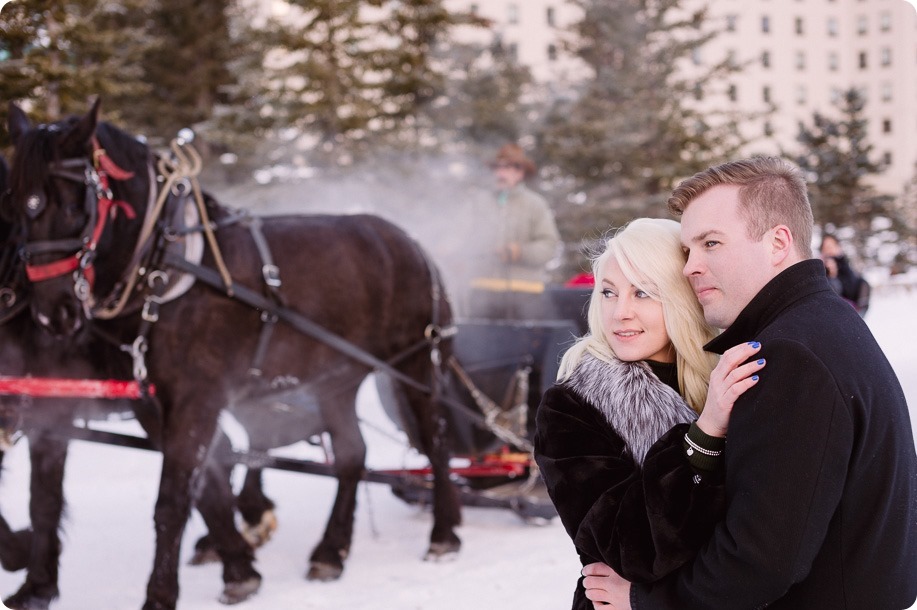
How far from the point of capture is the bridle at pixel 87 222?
326 centimetres

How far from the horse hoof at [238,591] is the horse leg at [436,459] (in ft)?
3.39

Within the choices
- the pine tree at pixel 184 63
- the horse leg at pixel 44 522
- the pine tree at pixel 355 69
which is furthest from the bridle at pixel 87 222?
the pine tree at pixel 184 63

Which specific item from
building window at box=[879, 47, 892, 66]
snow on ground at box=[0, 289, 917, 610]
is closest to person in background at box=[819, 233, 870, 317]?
snow on ground at box=[0, 289, 917, 610]

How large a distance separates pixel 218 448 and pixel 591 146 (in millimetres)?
9711

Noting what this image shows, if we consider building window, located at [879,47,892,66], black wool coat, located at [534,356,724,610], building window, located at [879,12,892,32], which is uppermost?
building window, located at [879,12,892,32]

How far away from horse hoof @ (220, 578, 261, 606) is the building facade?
3.45 metres

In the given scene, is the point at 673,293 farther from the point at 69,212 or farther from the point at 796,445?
the point at 69,212

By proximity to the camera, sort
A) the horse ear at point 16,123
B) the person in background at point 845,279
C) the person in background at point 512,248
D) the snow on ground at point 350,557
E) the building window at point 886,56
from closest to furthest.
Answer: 1. the building window at point 886,56
2. the horse ear at point 16,123
3. the snow on ground at point 350,557
4. the person in background at point 845,279
5. the person in background at point 512,248

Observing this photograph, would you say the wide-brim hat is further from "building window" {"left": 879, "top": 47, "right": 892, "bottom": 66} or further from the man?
the man

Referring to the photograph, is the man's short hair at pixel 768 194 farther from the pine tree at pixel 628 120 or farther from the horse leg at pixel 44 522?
the pine tree at pixel 628 120

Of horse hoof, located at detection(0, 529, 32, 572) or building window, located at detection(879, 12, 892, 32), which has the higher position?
building window, located at detection(879, 12, 892, 32)

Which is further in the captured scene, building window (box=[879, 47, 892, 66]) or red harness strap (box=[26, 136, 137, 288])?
red harness strap (box=[26, 136, 137, 288])

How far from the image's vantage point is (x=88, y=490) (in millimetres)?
6137

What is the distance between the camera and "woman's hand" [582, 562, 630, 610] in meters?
1.55
